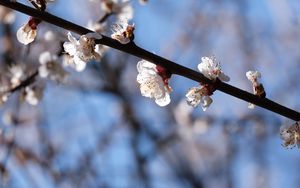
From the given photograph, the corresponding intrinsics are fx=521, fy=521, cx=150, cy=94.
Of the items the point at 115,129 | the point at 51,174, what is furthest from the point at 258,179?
the point at 51,174

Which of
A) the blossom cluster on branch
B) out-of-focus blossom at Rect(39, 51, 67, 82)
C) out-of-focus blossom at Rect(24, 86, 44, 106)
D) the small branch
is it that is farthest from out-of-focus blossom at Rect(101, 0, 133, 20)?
the small branch

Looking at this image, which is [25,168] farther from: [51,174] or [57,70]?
[57,70]

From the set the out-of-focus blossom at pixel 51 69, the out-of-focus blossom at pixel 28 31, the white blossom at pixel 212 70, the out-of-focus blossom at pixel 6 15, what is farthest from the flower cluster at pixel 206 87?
the out-of-focus blossom at pixel 6 15

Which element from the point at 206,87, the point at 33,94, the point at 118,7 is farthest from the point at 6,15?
the point at 206,87

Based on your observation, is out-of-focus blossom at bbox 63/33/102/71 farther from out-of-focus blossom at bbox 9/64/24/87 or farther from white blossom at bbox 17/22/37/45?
out-of-focus blossom at bbox 9/64/24/87

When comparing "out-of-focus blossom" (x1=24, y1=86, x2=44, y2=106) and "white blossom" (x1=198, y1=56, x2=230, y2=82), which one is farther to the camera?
"out-of-focus blossom" (x1=24, y1=86, x2=44, y2=106)

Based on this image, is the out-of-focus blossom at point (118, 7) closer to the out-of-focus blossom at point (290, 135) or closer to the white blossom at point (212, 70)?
the white blossom at point (212, 70)
